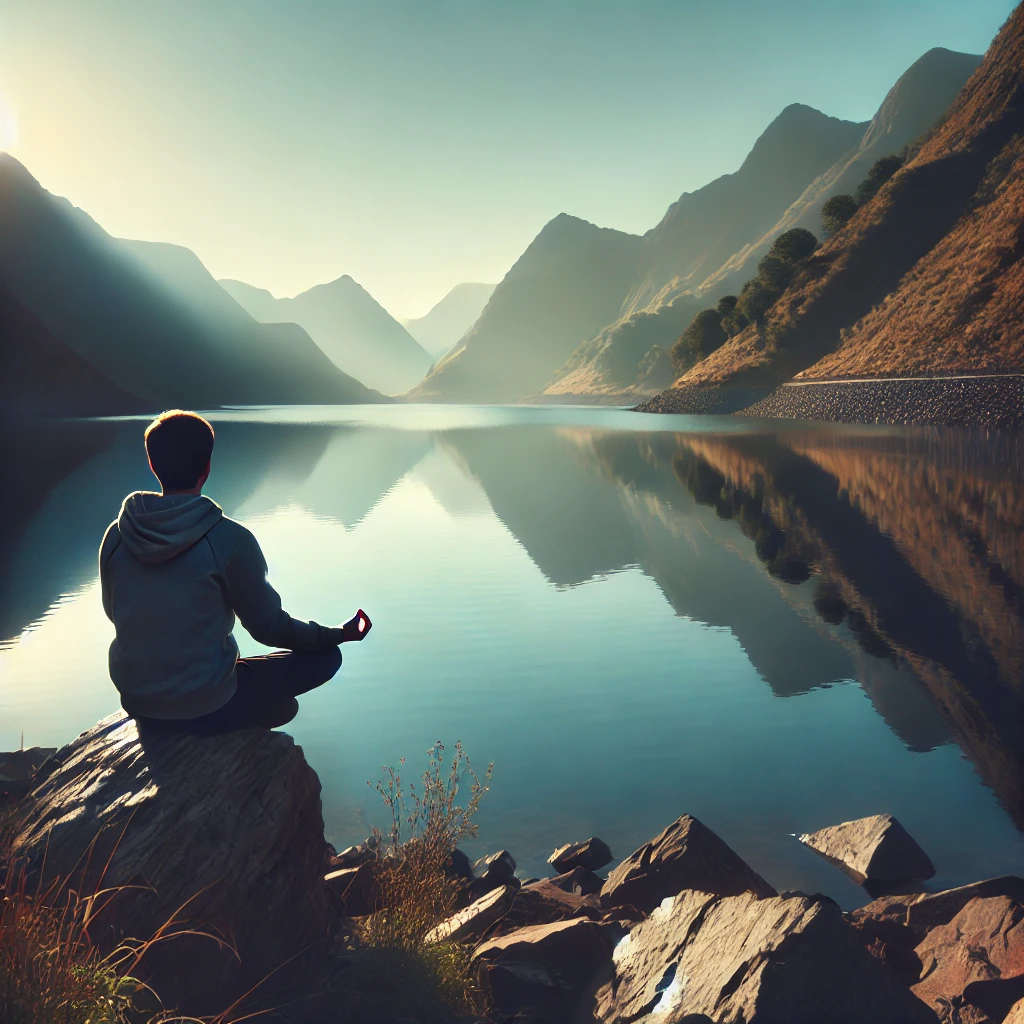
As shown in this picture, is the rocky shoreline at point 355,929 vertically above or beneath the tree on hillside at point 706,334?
beneath

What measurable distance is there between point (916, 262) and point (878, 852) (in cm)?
10179

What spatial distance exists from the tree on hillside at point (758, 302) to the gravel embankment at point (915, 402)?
24309mm

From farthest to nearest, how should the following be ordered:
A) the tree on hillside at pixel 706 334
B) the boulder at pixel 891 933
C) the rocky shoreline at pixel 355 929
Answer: the tree on hillside at pixel 706 334, the boulder at pixel 891 933, the rocky shoreline at pixel 355 929

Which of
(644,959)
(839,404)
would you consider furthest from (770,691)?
(839,404)

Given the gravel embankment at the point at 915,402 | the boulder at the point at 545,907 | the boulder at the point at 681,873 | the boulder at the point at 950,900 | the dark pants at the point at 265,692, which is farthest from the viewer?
the gravel embankment at the point at 915,402

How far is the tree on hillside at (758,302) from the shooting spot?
363ft

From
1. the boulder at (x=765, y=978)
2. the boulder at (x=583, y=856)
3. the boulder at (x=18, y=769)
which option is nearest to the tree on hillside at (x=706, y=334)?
the boulder at (x=18, y=769)

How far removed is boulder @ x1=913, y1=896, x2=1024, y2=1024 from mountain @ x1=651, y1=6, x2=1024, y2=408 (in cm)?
7144

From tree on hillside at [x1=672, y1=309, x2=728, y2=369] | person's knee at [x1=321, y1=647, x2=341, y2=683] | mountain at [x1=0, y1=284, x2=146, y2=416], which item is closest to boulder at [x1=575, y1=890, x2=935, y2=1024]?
person's knee at [x1=321, y1=647, x2=341, y2=683]

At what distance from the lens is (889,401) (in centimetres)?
6806

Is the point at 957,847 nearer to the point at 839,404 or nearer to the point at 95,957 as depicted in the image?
the point at 95,957

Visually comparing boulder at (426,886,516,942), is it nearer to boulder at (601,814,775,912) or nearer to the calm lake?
boulder at (601,814,775,912)

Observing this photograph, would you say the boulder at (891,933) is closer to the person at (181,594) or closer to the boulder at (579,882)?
the boulder at (579,882)

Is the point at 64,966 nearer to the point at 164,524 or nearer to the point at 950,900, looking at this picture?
the point at 164,524
